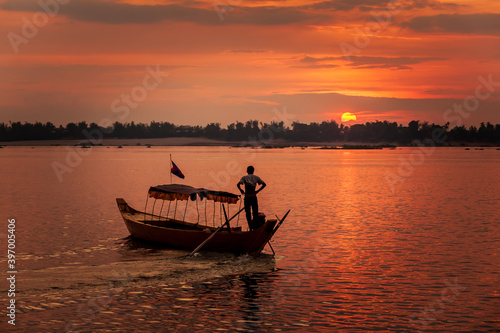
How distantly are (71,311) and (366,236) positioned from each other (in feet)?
62.1

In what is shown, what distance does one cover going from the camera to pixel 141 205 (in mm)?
49656

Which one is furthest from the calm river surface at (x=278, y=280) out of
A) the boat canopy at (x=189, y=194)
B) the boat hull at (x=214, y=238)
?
the boat canopy at (x=189, y=194)

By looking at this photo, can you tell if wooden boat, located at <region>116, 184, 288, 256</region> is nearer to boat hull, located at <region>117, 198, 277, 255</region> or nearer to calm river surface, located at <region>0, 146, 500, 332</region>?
boat hull, located at <region>117, 198, 277, 255</region>

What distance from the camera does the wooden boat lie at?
79.8 feet

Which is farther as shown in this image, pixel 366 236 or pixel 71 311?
pixel 366 236

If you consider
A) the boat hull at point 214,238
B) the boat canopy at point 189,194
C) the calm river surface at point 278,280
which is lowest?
the calm river surface at point 278,280

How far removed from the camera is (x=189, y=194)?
89.9 ft

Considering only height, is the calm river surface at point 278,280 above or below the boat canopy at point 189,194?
below

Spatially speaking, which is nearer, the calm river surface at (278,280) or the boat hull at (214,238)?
the calm river surface at (278,280)

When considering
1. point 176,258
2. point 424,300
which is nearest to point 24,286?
point 176,258

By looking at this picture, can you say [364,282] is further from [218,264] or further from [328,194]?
[328,194]

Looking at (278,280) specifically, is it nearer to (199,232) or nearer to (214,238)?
(214,238)

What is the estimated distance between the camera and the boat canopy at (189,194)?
1064 inches

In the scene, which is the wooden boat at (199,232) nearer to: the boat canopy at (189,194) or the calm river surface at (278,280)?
the boat canopy at (189,194)
